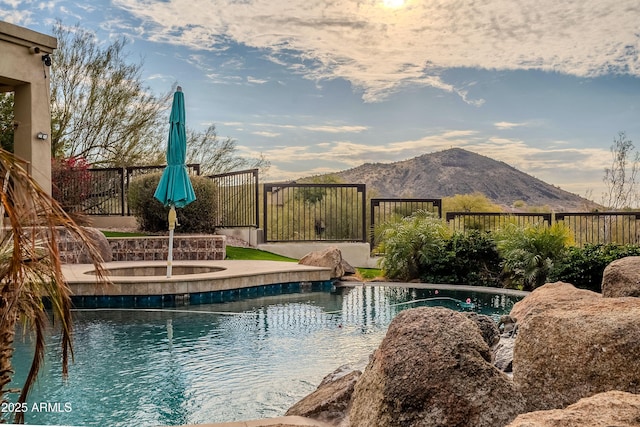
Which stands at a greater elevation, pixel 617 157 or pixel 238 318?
pixel 617 157

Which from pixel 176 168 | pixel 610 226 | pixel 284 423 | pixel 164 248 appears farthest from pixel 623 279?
pixel 610 226

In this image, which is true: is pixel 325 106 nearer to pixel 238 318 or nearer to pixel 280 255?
pixel 280 255

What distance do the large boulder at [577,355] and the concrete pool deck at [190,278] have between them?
4.60 meters

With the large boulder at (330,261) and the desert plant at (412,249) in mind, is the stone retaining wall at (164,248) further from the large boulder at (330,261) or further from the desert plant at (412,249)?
the desert plant at (412,249)

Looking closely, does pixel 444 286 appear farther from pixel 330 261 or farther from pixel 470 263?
pixel 330 261

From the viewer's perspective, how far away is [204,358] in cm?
472

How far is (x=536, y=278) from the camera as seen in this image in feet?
28.2

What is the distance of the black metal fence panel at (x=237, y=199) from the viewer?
1355 centimetres

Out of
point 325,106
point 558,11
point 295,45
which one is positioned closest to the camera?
point 558,11

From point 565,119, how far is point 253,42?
4387mm

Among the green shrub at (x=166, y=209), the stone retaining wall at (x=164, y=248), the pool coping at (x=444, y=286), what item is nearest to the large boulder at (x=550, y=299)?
the pool coping at (x=444, y=286)

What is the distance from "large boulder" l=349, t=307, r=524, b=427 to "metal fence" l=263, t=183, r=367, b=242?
11232mm

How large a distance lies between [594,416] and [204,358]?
3.75 m

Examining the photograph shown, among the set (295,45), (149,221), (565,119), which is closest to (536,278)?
(565,119)
